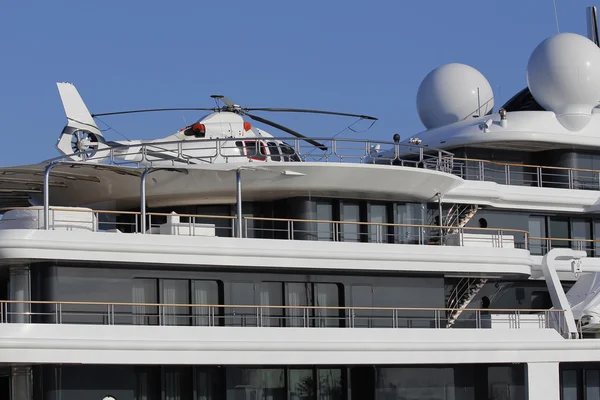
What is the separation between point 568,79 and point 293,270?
13471 mm

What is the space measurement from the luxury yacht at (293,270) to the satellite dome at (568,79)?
834 mm

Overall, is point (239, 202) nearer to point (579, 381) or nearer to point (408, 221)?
point (408, 221)

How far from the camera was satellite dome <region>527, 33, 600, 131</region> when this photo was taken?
37.8 m

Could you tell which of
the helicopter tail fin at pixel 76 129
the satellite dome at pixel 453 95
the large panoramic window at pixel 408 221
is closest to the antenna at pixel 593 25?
the satellite dome at pixel 453 95

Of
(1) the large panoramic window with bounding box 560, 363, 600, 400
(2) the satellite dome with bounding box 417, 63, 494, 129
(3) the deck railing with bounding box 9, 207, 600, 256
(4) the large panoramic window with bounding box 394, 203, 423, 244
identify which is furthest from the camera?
(2) the satellite dome with bounding box 417, 63, 494, 129

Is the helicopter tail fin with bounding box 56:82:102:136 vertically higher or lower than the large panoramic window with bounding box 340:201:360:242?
higher

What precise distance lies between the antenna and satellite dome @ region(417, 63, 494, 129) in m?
5.21

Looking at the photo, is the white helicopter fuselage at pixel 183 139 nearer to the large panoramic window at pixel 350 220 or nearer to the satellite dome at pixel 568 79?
the large panoramic window at pixel 350 220

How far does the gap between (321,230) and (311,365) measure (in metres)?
4.05

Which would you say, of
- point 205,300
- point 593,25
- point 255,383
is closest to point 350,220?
point 205,300

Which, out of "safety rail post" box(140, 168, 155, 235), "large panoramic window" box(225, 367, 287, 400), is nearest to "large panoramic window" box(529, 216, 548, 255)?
"large panoramic window" box(225, 367, 287, 400)

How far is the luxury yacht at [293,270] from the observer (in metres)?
26.7

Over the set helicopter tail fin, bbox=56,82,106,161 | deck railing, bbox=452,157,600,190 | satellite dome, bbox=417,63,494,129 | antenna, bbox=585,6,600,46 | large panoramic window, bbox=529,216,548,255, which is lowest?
large panoramic window, bbox=529,216,548,255

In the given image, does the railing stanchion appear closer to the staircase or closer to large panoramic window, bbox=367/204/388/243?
large panoramic window, bbox=367/204/388/243
